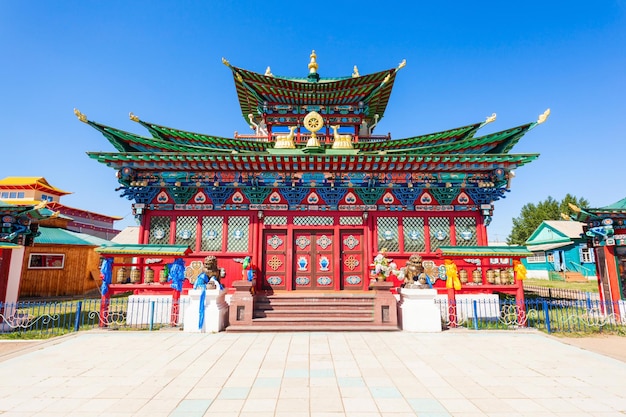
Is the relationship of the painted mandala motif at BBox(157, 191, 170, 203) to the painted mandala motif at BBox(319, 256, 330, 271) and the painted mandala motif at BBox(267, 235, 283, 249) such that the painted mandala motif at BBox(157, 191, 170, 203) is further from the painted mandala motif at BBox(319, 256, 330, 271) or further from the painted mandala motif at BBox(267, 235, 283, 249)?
the painted mandala motif at BBox(319, 256, 330, 271)

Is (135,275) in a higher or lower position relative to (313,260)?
lower

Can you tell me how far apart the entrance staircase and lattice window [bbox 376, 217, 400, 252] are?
2177 mm

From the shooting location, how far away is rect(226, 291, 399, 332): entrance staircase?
9609 mm

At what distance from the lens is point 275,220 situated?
13.1m

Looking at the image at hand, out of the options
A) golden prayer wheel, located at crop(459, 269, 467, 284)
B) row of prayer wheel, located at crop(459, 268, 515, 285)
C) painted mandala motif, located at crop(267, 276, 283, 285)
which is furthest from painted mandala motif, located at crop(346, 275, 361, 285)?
row of prayer wheel, located at crop(459, 268, 515, 285)

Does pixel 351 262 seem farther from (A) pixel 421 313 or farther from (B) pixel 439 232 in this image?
(A) pixel 421 313

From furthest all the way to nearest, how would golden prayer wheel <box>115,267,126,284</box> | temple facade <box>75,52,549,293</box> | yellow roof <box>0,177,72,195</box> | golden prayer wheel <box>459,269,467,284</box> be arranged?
yellow roof <box>0,177,72,195</box> < temple facade <box>75,52,549,293</box> < golden prayer wheel <box>459,269,467,284</box> < golden prayer wheel <box>115,267,126,284</box>

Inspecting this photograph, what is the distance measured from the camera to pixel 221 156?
11.7 metres

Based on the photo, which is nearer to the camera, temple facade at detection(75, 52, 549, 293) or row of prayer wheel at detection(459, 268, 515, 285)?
row of prayer wheel at detection(459, 268, 515, 285)

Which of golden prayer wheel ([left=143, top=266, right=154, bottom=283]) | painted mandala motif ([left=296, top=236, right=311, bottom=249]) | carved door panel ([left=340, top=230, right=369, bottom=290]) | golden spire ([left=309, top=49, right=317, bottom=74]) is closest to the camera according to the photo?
golden prayer wheel ([left=143, top=266, right=154, bottom=283])

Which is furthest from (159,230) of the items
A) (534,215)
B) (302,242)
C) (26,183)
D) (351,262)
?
(534,215)

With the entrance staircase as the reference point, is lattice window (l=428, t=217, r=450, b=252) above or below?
above

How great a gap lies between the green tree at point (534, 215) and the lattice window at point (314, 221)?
4599cm

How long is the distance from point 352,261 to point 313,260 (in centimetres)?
168
